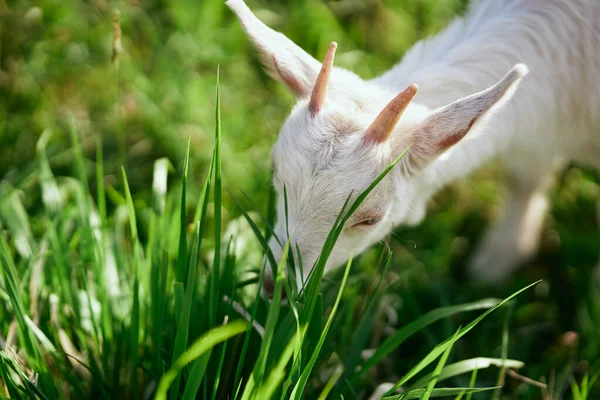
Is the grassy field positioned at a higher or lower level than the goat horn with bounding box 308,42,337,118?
lower

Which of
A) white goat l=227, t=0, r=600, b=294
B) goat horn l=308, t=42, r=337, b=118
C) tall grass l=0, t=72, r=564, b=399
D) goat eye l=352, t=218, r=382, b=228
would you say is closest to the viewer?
tall grass l=0, t=72, r=564, b=399

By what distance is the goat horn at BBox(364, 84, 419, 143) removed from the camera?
1895 millimetres

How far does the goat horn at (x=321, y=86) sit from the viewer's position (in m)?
1.98

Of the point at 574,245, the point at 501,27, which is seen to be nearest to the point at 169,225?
the point at 501,27

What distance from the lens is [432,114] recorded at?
6.89 ft

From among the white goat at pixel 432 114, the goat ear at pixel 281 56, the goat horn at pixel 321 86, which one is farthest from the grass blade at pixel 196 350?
the goat ear at pixel 281 56

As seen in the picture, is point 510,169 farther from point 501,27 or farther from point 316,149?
point 316,149

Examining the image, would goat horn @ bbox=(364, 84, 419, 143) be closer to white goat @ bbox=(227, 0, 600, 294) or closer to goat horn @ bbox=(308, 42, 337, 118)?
white goat @ bbox=(227, 0, 600, 294)

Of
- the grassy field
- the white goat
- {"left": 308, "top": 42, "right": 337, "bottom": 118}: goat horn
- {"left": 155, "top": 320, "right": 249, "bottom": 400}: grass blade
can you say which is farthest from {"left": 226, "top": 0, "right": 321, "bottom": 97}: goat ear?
{"left": 155, "top": 320, "right": 249, "bottom": 400}: grass blade

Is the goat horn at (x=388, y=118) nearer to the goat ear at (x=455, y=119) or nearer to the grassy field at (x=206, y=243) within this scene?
the goat ear at (x=455, y=119)

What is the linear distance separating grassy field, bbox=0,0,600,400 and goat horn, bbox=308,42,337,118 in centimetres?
44

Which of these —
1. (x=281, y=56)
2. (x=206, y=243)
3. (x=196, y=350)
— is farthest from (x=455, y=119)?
(x=206, y=243)

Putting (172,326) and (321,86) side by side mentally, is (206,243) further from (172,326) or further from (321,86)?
(321,86)

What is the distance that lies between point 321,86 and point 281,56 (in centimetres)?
29
